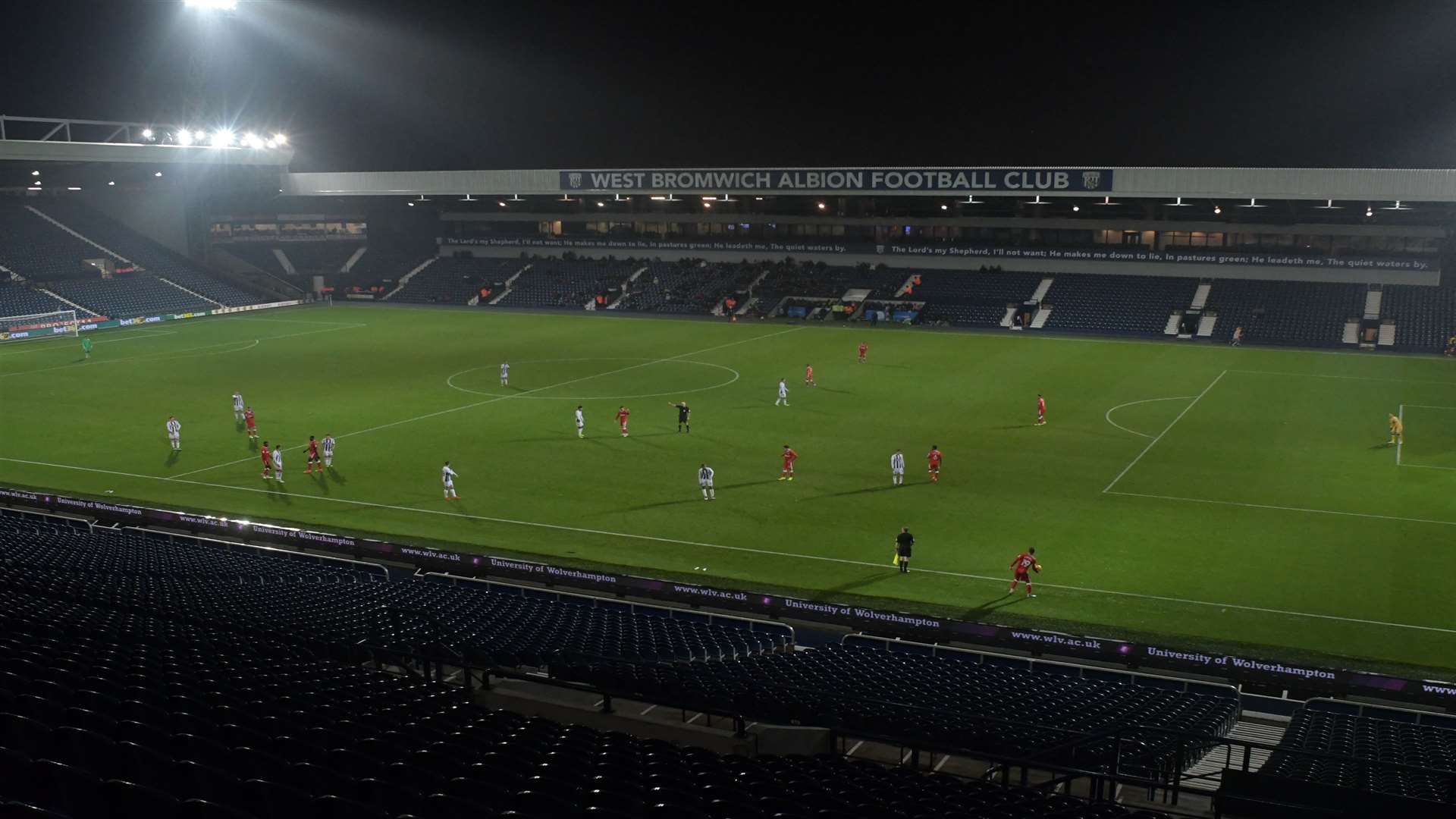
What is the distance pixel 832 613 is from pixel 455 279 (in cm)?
7635

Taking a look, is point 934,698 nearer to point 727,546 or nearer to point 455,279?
point 727,546

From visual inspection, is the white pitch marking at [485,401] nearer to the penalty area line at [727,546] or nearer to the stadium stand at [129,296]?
the penalty area line at [727,546]

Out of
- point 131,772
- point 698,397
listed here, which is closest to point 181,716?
point 131,772

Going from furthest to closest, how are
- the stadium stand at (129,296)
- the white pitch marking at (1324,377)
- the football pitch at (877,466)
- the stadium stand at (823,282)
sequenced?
the stadium stand at (823,282), the stadium stand at (129,296), the white pitch marking at (1324,377), the football pitch at (877,466)

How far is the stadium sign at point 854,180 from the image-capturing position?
69000mm

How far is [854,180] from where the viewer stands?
246 feet

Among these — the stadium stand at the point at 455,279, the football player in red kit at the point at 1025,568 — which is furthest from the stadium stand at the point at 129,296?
the football player in red kit at the point at 1025,568

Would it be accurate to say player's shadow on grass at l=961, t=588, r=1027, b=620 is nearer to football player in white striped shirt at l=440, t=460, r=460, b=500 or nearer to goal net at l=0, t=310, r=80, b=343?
football player in white striped shirt at l=440, t=460, r=460, b=500

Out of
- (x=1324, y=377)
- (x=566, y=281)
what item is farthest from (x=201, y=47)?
(x=1324, y=377)

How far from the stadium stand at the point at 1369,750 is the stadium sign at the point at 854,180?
184ft

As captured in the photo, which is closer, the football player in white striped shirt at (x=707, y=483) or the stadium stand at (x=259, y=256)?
the football player in white striped shirt at (x=707, y=483)

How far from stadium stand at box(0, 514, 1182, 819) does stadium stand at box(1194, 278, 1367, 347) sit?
205 ft

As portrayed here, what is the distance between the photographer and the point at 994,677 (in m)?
17.1

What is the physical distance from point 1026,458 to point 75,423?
34957 mm
